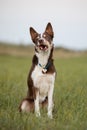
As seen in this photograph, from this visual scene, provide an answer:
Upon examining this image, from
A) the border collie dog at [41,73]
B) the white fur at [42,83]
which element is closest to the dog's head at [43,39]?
the border collie dog at [41,73]

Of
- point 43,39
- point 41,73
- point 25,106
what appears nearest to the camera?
point 43,39

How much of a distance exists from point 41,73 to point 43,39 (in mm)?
691

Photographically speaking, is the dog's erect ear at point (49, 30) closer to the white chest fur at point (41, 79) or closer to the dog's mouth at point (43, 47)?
the dog's mouth at point (43, 47)

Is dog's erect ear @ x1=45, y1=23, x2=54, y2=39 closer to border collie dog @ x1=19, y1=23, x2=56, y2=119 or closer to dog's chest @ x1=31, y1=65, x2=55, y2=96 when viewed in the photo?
border collie dog @ x1=19, y1=23, x2=56, y2=119

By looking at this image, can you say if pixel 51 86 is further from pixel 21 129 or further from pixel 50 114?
pixel 21 129

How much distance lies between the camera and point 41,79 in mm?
9797

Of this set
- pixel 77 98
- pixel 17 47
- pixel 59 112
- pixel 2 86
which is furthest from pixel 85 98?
pixel 17 47

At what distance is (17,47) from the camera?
52.7m

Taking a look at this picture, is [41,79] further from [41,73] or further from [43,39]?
[43,39]

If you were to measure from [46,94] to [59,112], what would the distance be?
42cm

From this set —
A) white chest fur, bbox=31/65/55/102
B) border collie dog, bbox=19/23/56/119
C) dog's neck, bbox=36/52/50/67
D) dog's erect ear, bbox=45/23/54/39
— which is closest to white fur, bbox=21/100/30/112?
border collie dog, bbox=19/23/56/119

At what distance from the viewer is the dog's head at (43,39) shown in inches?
372

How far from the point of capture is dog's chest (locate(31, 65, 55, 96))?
976cm

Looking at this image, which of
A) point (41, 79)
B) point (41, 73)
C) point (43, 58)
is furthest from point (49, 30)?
point (41, 79)
